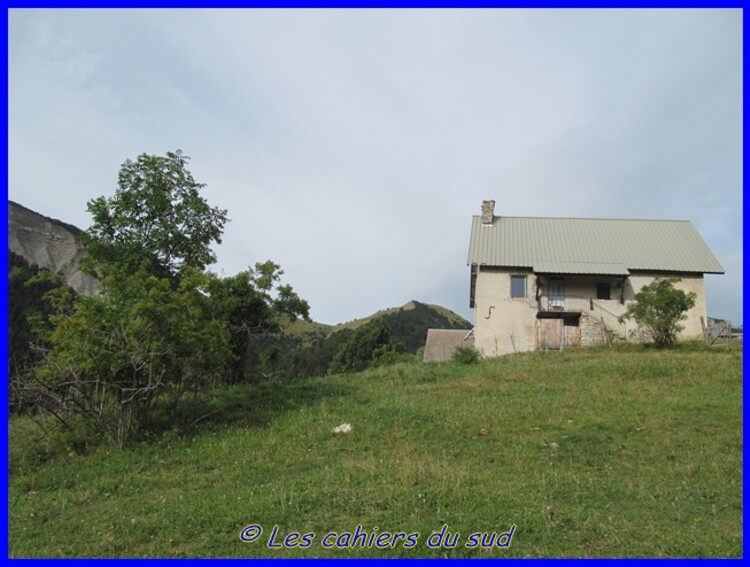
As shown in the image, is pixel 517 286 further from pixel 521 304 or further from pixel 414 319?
pixel 414 319

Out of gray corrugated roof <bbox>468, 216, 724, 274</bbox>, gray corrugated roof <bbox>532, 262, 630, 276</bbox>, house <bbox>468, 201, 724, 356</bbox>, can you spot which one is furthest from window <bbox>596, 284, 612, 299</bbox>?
gray corrugated roof <bbox>468, 216, 724, 274</bbox>

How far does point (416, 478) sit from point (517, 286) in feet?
82.6

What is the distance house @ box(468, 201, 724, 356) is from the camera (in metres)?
31.0

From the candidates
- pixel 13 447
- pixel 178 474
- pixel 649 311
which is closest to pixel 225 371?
pixel 13 447

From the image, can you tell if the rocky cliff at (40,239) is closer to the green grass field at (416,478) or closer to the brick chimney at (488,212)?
the brick chimney at (488,212)

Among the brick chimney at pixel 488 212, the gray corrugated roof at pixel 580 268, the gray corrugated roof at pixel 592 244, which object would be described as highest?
the brick chimney at pixel 488 212

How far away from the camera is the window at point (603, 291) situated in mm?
32562

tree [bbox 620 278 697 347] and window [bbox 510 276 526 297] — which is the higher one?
window [bbox 510 276 526 297]

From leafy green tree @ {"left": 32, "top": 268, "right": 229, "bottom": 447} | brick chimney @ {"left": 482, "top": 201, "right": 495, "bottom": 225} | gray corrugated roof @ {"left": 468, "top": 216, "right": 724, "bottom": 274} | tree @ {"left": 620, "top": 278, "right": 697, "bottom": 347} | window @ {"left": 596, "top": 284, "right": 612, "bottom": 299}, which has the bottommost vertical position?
leafy green tree @ {"left": 32, "top": 268, "right": 229, "bottom": 447}

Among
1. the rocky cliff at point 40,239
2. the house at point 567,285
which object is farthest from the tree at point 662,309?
the rocky cliff at point 40,239

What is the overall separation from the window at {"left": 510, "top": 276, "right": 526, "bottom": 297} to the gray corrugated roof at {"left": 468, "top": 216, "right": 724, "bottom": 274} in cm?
80

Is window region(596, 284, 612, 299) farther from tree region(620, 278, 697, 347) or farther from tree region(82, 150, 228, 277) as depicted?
tree region(82, 150, 228, 277)

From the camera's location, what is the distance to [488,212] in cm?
3700

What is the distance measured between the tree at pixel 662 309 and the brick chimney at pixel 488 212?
39.0 ft
